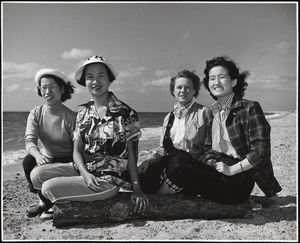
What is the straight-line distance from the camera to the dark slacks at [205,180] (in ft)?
9.14

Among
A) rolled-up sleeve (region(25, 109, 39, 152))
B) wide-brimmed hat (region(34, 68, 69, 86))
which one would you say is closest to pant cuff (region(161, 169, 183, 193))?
rolled-up sleeve (region(25, 109, 39, 152))

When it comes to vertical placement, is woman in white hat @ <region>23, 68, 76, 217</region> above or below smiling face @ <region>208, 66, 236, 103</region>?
below

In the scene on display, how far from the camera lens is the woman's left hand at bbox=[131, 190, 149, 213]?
9.36 feet

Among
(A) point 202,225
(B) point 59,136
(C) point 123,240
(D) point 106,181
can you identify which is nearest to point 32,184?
(B) point 59,136

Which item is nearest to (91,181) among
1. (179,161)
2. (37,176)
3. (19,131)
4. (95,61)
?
(37,176)

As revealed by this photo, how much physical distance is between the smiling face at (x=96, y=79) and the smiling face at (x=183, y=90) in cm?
73

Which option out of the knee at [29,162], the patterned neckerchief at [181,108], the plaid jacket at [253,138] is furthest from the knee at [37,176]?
the plaid jacket at [253,138]

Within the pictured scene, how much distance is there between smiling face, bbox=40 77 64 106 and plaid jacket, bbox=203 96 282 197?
167cm

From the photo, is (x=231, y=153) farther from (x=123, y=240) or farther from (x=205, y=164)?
(x=123, y=240)

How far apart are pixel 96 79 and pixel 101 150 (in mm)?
662

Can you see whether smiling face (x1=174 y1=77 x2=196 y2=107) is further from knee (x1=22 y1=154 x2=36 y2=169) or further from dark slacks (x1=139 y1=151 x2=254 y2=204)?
knee (x1=22 y1=154 x2=36 y2=169)

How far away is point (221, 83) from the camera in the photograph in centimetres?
302

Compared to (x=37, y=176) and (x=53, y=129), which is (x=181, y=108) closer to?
(x=53, y=129)

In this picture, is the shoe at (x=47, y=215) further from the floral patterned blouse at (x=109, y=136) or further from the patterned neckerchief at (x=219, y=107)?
the patterned neckerchief at (x=219, y=107)
